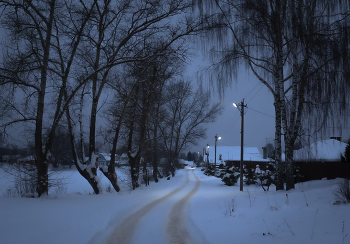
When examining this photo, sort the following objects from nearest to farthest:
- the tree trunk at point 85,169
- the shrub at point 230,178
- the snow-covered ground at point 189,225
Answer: the snow-covered ground at point 189,225 → the tree trunk at point 85,169 → the shrub at point 230,178

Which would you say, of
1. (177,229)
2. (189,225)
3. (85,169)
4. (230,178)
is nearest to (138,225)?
(177,229)

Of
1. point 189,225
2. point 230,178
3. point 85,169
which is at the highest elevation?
point 85,169

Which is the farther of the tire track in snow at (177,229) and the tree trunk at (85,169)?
the tree trunk at (85,169)

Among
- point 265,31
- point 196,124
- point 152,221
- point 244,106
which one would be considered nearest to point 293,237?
point 152,221

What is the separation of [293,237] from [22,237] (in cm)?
520

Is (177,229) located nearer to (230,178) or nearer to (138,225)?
(138,225)

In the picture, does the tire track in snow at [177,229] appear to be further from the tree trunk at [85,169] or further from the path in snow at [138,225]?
the tree trunk at [85,169]

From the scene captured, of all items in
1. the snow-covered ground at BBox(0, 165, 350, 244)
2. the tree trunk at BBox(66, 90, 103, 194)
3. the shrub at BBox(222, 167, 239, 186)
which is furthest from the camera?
the shrub at BBox(222, 167, 239, 186)

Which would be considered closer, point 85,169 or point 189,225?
point 189,225

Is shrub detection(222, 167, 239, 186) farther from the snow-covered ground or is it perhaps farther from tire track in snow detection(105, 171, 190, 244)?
tire track in snow detection(105, 171, 190, 244)

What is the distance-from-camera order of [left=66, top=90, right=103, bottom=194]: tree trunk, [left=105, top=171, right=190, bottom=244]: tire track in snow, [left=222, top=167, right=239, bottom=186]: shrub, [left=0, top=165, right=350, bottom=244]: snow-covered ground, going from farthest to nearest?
1. [left=222, top=167, right=239, bottom=186]: shrub
2. [left=66, top=90, right=103, bottom=194]: tree trunk
3. [left=105, top=171, right=190, bottom=244]: tire track in snow
4. [left=0, top=165, right=350, bottom=244]: snow-covered ground

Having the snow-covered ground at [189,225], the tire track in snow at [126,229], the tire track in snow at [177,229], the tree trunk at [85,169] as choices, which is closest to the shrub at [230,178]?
the tree trunk at [85,169]

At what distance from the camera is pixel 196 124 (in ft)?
122

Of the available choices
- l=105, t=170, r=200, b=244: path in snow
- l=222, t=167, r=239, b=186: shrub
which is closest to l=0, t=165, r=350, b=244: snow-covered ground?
l=105, t=170, r=200, b=244: path in snow
